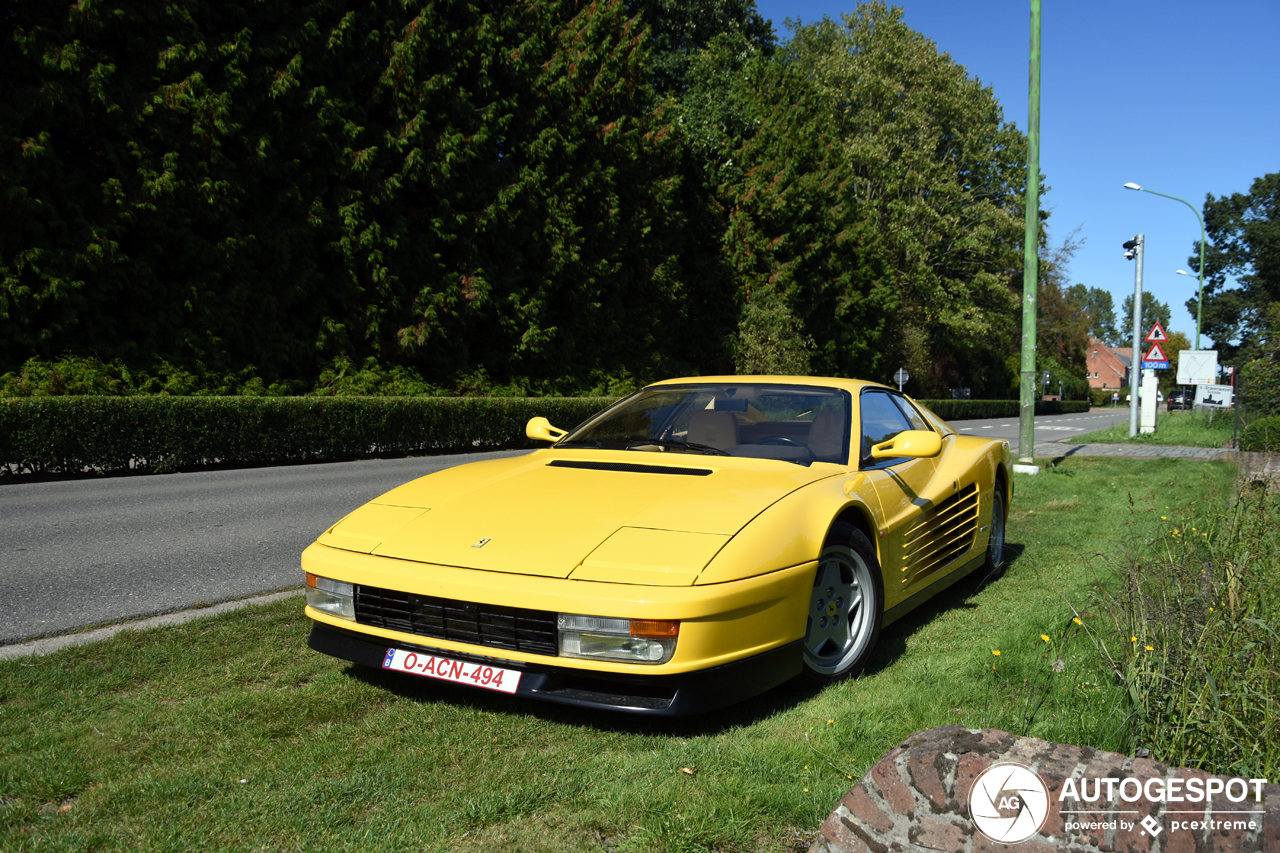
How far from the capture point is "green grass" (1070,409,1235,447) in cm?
1840

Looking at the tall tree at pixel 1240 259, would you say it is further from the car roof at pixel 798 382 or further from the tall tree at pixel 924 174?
the car roof at pixel 798 382

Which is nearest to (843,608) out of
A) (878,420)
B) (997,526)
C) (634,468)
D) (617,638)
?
(634,468)

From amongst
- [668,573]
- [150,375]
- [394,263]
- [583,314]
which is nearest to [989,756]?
[668,573]

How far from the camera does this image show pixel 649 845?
→ 2.21 metres

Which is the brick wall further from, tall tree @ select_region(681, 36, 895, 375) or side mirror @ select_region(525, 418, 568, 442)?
tall tree @ select_region(681, 36, 895, 375)

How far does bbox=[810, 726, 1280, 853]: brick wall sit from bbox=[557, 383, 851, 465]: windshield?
209cm

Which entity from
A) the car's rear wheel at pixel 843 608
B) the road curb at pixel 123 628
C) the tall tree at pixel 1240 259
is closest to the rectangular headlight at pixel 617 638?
the car's rear wheel at pixel 843 608

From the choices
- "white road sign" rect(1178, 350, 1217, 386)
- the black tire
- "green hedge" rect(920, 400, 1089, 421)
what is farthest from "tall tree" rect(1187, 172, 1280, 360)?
the black tire

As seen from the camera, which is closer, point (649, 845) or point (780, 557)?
point (649, 845)

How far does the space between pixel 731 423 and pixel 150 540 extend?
15.7ft

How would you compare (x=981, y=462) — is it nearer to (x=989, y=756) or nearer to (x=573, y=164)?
(x=989, y=756)

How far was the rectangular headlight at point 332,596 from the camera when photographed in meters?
3.19

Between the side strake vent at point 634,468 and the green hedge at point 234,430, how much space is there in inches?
393

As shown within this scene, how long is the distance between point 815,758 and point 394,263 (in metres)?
18.4
